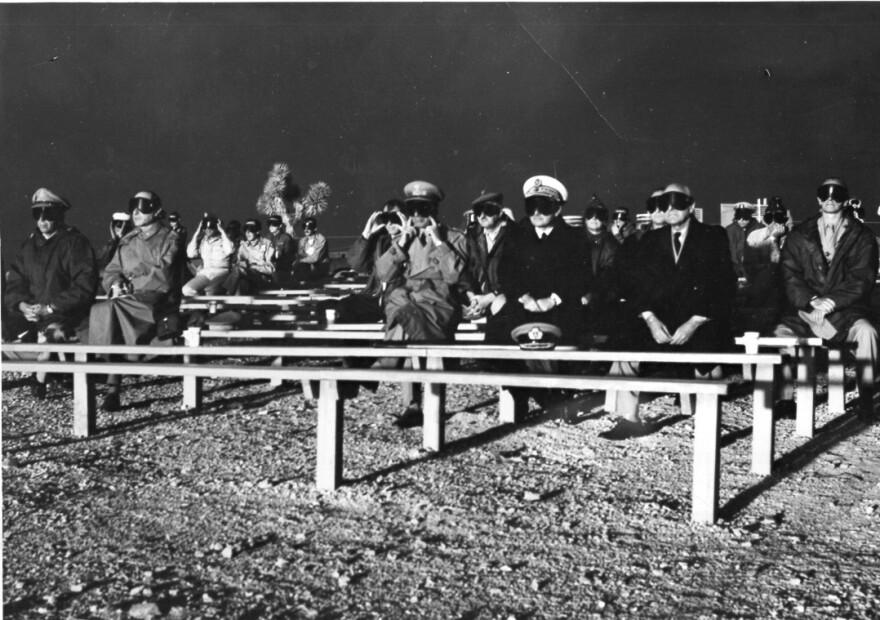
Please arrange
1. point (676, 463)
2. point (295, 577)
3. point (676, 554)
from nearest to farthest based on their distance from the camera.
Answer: point (295, 577) < point (676, 554) < point (676, 463)

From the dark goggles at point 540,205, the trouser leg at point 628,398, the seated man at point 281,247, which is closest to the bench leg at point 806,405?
the trouser leg at point 628,398

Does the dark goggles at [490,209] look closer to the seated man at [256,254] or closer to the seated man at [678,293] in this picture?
the seated man at [678,293]

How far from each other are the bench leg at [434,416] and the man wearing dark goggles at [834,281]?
252 cm

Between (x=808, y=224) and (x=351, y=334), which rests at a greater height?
(x=808, y=224)

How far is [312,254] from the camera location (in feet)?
49.8

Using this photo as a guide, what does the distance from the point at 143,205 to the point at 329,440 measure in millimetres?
3469

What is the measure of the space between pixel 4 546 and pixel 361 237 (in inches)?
203

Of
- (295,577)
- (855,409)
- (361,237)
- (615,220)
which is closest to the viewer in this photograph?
(295,577)

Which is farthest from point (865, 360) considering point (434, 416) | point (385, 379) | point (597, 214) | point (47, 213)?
point (47, 213)

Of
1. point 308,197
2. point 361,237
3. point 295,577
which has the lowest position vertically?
point 295,577

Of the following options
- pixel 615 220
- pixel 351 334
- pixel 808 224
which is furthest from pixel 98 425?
pixel 615 220

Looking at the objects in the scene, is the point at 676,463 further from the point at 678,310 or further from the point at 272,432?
the point at 272,432

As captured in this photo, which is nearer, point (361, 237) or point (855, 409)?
point (855, 409)

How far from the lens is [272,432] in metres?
5.97
